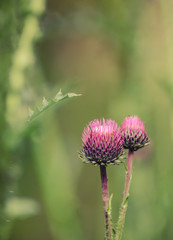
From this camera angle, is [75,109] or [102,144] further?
[75,109]

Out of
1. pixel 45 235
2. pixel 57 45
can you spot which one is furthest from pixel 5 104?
pixel 57 45

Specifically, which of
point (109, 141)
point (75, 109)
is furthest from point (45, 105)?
point (75, 109)

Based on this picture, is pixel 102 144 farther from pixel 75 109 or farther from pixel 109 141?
pixel 75 109

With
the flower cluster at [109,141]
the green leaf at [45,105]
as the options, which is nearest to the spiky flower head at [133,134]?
the flower cluster at [109,141]

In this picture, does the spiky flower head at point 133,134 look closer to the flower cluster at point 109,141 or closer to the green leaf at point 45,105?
the flower cluster at point 109,141

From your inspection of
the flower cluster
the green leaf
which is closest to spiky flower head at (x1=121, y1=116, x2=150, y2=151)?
the flower cluster

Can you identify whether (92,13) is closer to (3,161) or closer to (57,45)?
(3,161)
